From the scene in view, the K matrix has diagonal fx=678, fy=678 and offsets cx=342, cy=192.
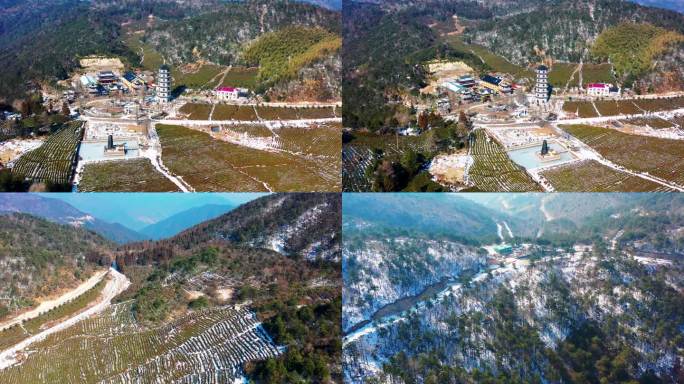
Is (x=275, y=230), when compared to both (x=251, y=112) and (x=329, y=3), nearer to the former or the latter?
(x=251, y=112)

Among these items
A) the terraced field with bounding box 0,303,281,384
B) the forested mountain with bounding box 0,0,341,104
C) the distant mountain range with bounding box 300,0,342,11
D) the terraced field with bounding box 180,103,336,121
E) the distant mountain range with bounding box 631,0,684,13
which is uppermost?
the distant mountain range with bounding box 631,0,684,13

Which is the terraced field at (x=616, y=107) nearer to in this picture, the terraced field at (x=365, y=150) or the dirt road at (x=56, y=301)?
the terraced field at (x=365, y=150)

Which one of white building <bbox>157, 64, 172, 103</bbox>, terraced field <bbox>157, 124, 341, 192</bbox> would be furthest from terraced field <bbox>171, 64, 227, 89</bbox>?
terraced field <bbox>157, 124, 341, 192</bbox>

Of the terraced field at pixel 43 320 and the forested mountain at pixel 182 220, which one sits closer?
the terraced field at pixel 43 320

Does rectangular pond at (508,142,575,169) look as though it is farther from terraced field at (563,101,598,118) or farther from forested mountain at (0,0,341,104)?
forested mountain at (0,0,341,104)

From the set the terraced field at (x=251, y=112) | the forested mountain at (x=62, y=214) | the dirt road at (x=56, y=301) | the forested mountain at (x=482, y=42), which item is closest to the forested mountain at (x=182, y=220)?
the forested mountain at (x=62, y=214)

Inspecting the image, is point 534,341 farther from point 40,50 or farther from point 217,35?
point 40,50
